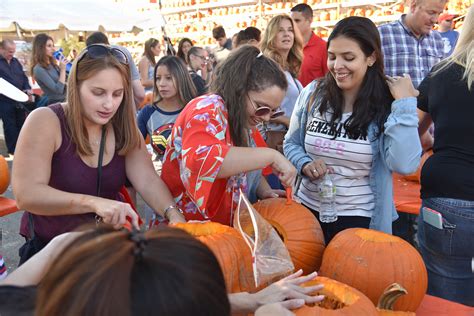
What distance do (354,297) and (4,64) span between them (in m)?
8.21

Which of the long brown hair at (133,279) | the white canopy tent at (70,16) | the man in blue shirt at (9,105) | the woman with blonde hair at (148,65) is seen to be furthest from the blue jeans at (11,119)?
the long brown hair at (133,279)

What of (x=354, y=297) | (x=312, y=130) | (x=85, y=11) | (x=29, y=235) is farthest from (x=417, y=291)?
(x=85, y=11)

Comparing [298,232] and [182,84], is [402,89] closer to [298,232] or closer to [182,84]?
[298,232]

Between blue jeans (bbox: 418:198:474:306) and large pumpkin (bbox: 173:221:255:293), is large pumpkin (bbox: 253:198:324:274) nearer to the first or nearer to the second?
large pumpkin (bbox: 173:221:255:293)

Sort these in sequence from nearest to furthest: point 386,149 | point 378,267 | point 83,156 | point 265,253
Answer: point 265,253 → point 378,267 → point 83,156 → point 386,149

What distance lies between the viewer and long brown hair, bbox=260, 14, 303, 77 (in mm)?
4371

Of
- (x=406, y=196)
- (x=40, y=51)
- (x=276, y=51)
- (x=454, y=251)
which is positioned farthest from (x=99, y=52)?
(x=40, y=51)

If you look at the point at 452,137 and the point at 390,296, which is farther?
the point at 452,137

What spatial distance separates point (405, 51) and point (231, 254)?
311cm

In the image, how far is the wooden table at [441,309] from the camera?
1.70 metres

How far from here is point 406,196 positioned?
327cm

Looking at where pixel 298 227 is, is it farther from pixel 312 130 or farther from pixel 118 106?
pixel 118 106

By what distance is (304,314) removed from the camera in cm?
138

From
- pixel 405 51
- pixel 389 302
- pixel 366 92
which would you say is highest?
pixel 405 51
